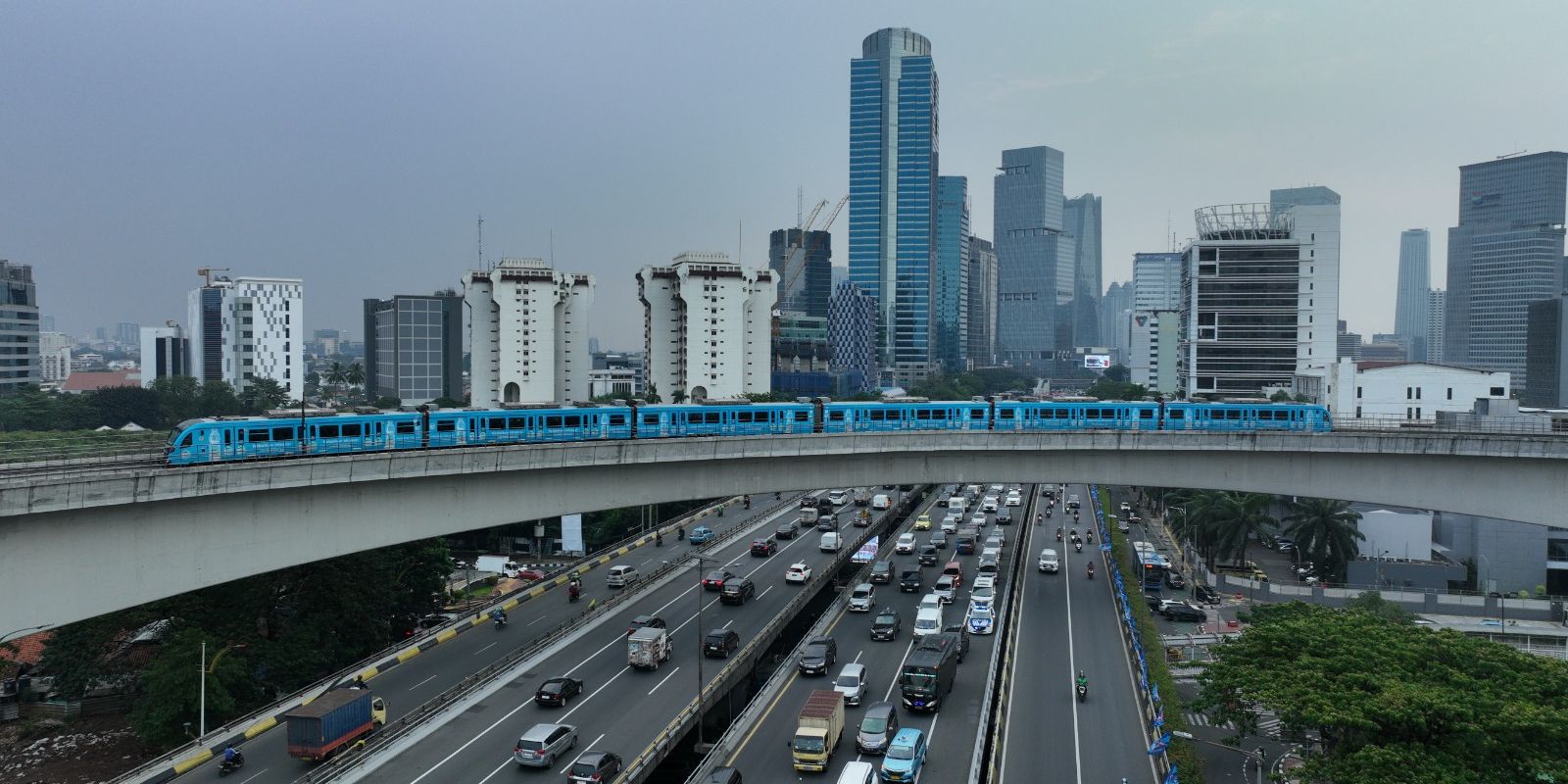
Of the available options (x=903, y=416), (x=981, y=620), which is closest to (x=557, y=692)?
(x=981, y=620)

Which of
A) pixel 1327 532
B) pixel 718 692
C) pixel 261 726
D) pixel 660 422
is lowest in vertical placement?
pixel 261 726

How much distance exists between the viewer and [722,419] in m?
46.2

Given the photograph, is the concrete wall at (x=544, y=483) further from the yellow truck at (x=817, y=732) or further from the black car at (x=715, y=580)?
the yellow truck at (x=817, y=732)

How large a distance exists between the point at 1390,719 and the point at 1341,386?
235ft

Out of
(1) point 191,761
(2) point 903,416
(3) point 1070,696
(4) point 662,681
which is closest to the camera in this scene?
(1) point 191,761

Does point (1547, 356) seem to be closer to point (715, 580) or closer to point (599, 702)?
point (715, 580)

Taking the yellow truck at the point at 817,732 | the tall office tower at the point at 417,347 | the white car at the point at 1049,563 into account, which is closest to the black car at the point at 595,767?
the yellow truck at the point at 817,732

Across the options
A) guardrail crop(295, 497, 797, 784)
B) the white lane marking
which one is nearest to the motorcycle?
guardrail crop(295, 497, 797, 784)

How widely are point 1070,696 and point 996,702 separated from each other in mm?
4048

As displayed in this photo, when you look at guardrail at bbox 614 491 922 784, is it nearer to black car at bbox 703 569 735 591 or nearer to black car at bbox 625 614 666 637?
black car at bbox 703 569 735 591

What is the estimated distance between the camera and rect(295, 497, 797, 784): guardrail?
28.8m

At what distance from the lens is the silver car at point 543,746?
2911 centimetres

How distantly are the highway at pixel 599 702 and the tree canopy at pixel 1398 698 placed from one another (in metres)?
18.8

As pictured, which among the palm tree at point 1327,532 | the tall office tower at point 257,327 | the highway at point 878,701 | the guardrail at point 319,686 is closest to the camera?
the highway at point 878,701
